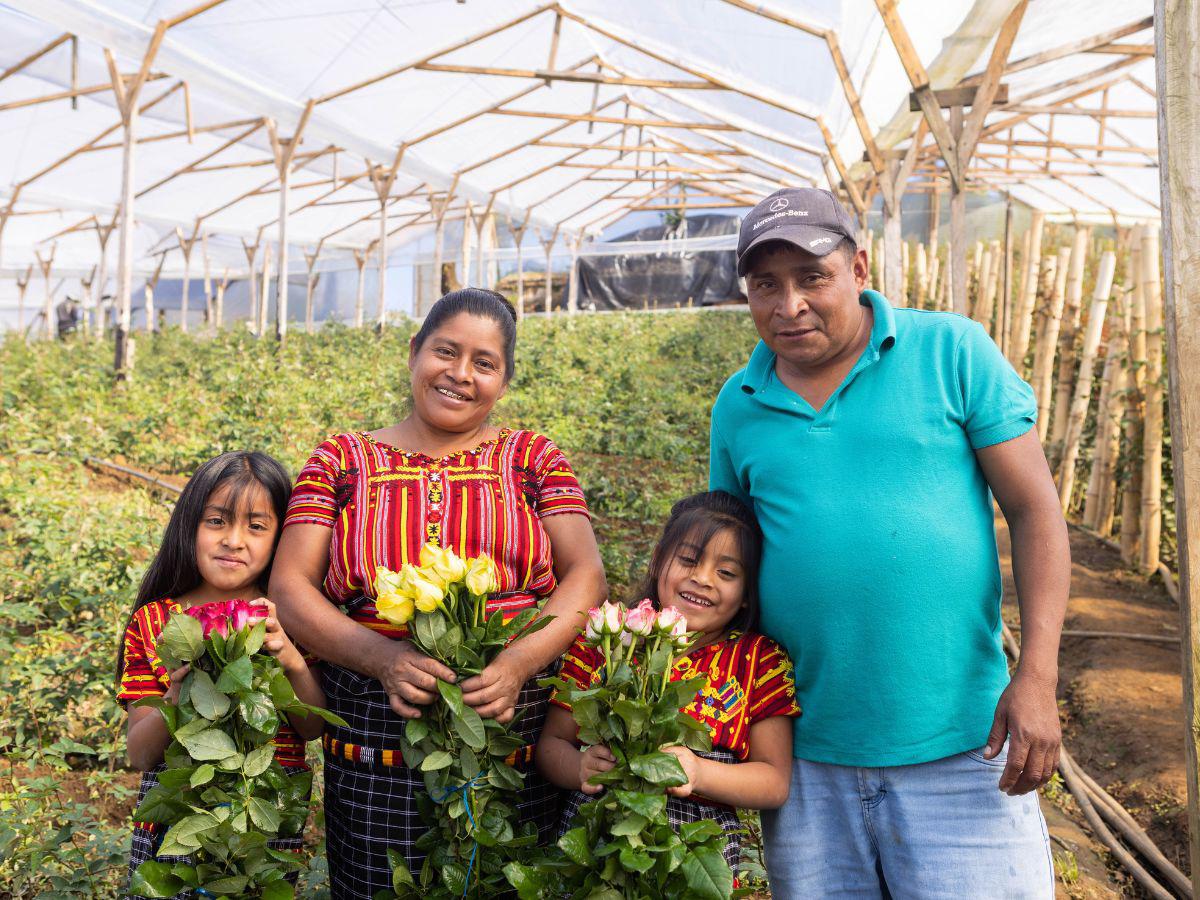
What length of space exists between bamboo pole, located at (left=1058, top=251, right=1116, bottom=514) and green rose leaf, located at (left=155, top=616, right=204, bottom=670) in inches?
261

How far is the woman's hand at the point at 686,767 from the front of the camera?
1.53m

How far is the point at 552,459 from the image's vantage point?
2.00 meters

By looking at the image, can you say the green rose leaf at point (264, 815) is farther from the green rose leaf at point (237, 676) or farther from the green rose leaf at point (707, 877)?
the green rose leaf at point (707, 877)

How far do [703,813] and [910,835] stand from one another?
36 centimetres

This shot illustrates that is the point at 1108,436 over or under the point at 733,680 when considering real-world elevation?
over

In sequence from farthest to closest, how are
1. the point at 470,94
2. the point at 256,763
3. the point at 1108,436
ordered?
1. the point at 470,94
2. the point at 1108,436
3. the point at 256,763

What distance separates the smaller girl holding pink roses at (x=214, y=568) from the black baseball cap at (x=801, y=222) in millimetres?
1106

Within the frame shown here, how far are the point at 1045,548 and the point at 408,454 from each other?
1.19m

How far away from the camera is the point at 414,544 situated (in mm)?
1833

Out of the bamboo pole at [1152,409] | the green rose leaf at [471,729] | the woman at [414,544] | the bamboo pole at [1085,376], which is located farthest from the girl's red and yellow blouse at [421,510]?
the bamboo pole at [1085,376]

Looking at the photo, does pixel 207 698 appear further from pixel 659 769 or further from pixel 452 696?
pixel 659 769

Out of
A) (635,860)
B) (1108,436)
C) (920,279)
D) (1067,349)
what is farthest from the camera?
(920,279)

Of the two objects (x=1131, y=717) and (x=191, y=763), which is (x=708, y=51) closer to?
(x=1131, y=717)

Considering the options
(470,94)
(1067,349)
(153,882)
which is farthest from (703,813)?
(470,94)
